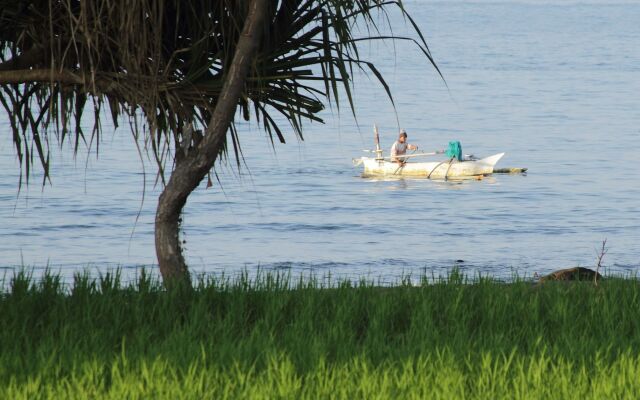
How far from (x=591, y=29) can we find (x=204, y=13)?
130 metres

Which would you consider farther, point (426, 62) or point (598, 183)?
point (426, 62)

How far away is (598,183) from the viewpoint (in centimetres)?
2988

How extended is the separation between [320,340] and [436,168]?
24.8m

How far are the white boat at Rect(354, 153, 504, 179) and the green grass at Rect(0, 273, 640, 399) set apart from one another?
22.7 meters

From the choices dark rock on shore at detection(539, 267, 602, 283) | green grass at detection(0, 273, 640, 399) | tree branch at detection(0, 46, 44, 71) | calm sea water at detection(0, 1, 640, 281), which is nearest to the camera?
green grass at detection(0, 273, 640, 399)

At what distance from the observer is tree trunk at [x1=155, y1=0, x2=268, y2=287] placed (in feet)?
22.8

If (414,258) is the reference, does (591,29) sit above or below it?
above

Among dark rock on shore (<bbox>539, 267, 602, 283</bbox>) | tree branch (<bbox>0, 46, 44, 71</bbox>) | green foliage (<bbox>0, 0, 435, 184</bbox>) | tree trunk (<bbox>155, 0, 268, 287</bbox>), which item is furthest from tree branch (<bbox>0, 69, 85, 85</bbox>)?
dark rock on shore (<bbox>539, 267, 602, 283</bbox>)

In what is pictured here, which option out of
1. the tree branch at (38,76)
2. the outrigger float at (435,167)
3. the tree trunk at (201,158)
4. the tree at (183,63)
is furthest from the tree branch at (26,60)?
the outrigger float at (435,167)

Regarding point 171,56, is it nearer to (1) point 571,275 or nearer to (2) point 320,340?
(2) point 320,340

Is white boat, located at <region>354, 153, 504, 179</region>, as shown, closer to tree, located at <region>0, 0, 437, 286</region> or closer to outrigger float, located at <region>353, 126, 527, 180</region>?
outrigger float, located at <region>353, 126, 527, 180</region>

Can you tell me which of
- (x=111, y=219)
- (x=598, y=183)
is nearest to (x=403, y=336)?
(x=111, y=219)

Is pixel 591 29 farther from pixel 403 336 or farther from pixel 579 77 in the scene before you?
pixel 403 336

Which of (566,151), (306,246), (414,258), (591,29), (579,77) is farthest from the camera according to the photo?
(591,29)
